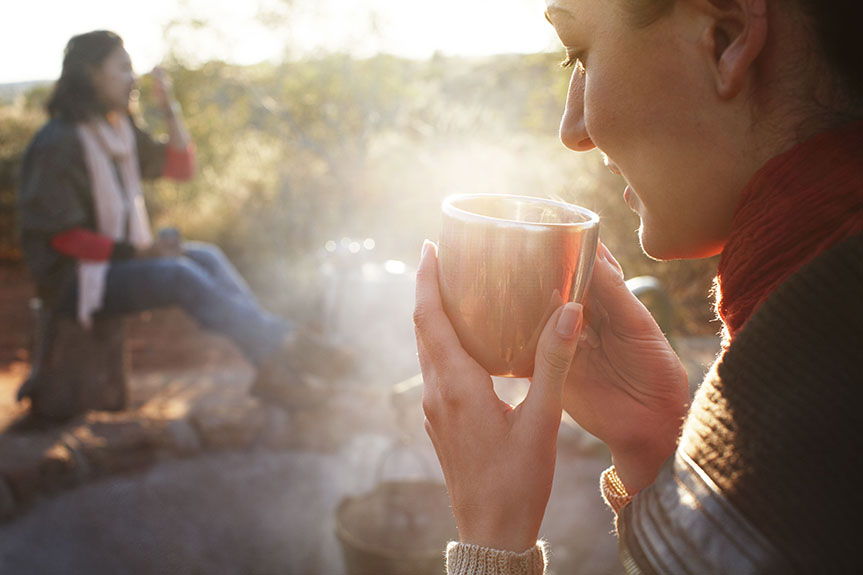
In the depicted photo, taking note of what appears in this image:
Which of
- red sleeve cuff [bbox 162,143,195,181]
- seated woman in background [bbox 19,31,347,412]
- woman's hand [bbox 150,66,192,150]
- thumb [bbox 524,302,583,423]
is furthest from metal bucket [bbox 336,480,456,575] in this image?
woman's hand [bbox 150,66,192,150]

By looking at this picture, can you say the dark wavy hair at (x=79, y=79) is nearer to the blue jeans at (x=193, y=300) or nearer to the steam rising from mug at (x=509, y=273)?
the blue jeans at (x=193, y=300)

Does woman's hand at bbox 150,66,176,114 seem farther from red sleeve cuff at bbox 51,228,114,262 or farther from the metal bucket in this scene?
the metal bucket

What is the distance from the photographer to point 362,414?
4668 mm

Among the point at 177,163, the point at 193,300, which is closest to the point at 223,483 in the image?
the point at 193,300

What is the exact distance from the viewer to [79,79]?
14.8 feet

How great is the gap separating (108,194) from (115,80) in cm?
82

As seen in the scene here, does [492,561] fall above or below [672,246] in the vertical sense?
below

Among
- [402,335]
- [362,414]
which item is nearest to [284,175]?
[402,335]

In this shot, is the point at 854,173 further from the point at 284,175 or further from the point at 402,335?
the point at 284,175

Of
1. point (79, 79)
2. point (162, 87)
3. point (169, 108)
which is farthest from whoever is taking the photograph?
point (169, 108)

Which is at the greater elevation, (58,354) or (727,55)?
(727,55)

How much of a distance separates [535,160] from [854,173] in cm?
1053

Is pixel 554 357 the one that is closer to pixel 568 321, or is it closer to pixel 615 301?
pixel 568 321

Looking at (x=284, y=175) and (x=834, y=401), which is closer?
(x=834, y=401)
